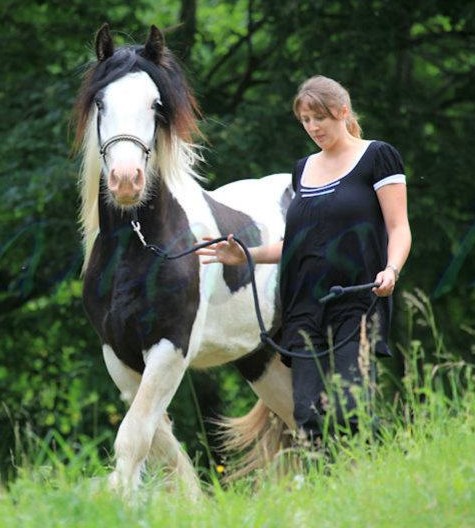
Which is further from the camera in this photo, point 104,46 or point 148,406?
point 104,46

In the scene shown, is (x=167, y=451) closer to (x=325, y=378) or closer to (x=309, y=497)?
(x=325, y=378)

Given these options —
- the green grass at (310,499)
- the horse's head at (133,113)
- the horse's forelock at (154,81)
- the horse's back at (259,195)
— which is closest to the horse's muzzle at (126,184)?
the horse's head at (133,113)

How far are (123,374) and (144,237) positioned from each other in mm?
660

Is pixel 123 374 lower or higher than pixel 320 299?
lower

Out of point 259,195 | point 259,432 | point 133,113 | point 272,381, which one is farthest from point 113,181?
point 259,432

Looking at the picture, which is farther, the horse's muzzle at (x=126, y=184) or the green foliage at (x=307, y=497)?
the horse's muzzle at (x=126, y=184)

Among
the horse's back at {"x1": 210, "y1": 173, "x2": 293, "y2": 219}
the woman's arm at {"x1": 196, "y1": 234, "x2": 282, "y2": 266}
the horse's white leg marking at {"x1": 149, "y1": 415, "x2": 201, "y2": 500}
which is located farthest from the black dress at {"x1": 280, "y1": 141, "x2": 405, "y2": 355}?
the horse's back at {"x1": 210, "y1": 173, "x2": 293, "y2": 219}

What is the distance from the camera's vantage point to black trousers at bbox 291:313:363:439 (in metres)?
5.40

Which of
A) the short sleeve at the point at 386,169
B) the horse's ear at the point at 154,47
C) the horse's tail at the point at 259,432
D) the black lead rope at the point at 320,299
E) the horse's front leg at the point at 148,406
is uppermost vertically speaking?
the horse's ear at the point at 154,47

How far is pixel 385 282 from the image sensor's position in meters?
5.17

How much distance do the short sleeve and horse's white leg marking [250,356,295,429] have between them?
2.04 m

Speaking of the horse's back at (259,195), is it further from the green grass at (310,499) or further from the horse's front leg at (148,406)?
the green grass at (310,499)

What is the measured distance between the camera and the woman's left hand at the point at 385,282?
5.17 meters

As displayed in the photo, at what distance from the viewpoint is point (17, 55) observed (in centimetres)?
1261
